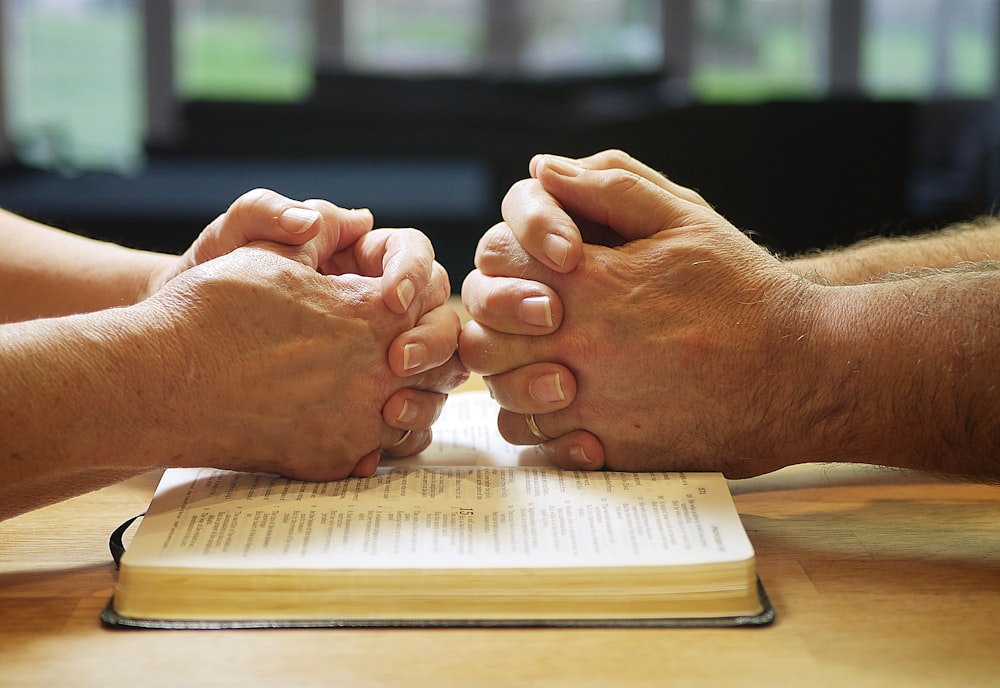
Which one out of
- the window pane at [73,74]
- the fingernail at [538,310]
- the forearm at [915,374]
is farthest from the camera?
the window pane at [73,74]

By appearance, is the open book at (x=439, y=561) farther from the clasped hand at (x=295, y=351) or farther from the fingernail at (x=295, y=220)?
the fingernail at (x=295, y=220)

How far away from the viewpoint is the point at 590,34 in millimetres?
6297

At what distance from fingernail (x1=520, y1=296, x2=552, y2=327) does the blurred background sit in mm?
1727

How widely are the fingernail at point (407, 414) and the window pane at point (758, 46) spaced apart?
581 centimetres

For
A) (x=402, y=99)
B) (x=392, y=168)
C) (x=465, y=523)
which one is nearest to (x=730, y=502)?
(x=465, y=523)

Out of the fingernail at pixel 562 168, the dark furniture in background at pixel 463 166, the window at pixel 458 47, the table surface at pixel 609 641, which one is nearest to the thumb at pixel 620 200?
the fingernail at pixel 562 168

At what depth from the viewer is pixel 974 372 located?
83cm

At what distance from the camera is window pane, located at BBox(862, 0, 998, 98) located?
641 centimetres

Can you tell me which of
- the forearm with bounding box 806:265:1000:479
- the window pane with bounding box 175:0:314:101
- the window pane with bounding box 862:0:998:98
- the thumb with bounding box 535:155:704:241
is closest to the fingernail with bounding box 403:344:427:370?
the thumb with bounding box 535:155:704:241

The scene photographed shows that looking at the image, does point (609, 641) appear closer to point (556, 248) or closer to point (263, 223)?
point (556, 248)

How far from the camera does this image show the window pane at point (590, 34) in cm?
626

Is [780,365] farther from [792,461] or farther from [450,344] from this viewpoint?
[450,344]

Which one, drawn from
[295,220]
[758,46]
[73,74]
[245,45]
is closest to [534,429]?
[295,220]

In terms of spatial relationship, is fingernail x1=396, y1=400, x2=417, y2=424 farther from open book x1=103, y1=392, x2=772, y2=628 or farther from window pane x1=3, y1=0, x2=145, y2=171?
window pane x1=3, y1=0, x2=145, y2=171
